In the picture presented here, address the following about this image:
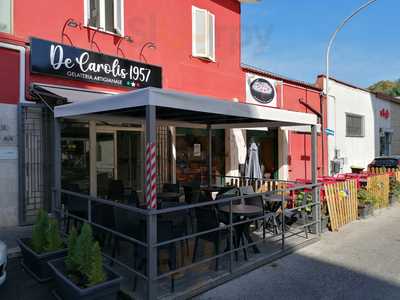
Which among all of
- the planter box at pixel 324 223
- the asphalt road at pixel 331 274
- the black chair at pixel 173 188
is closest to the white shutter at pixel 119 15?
the black chair at pixel 173 188

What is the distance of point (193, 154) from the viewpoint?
10453 millimetres

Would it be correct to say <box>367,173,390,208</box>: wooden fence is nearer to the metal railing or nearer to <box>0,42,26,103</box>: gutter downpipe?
the metal railing

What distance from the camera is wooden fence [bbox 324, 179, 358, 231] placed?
6.69 metres

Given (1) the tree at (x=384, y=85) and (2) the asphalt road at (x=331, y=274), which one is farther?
(1) the tree at (x=384, y=85)

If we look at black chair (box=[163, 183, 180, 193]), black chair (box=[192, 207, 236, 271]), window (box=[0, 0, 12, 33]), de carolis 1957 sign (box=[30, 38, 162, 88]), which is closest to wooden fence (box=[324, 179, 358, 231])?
black chair (box=[192, 207, 236, 271])

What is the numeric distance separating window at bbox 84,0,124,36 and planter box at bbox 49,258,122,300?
235 inches

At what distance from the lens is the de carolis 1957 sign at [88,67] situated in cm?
679

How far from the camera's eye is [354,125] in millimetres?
16609

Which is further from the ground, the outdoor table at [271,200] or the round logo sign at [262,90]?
the round logo sign at [262,90]

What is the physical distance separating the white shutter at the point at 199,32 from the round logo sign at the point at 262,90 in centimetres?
249

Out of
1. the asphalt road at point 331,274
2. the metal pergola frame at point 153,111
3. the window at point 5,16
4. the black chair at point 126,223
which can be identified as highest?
the window at point 5,16

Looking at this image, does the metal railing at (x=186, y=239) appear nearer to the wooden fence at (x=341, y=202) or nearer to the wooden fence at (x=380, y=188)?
the wooden fence at (x=341, y=202)

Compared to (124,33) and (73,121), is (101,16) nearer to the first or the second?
(124,33)

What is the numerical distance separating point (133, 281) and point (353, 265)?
318 cm
